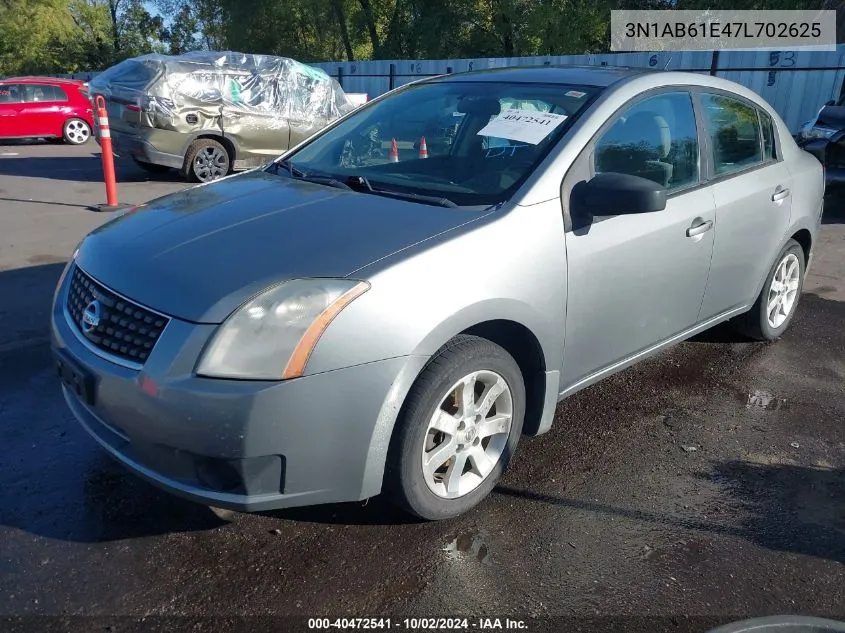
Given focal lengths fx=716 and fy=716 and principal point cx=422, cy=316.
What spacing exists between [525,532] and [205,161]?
9.80 m

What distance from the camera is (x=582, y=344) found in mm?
3090

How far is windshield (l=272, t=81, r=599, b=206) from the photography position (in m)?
3.08

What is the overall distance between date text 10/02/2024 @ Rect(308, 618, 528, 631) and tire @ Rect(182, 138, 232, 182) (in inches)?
381

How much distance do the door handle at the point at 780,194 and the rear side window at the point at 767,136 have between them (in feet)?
0.63

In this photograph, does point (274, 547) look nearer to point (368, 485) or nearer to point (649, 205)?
point (368, 485)

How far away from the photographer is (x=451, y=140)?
3.46m

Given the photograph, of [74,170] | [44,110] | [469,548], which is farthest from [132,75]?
[469,548]

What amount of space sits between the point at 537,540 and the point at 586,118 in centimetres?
179

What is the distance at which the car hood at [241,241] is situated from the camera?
7.76ft

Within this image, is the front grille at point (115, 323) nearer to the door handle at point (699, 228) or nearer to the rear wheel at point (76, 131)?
the door handle at point (699, 228)

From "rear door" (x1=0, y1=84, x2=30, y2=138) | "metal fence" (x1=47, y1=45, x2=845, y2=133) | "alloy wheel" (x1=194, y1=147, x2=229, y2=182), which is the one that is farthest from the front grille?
"rear door" (x1=0, y1=84, x2=30, y2=138)

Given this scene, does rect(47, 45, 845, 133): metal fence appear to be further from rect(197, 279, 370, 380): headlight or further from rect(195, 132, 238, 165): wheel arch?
rect(197, 279, 370, 380): headlight

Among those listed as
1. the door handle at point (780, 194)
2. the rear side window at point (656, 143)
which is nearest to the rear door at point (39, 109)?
the rear side window at point (656, 143)

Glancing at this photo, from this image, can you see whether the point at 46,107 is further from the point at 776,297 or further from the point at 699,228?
the point at 699,228
